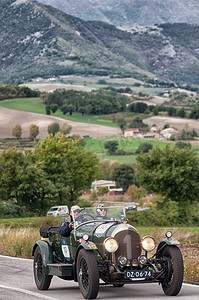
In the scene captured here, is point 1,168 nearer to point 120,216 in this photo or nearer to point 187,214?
point 187,214

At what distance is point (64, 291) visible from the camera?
11.2m

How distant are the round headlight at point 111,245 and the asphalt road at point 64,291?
0.88 meters

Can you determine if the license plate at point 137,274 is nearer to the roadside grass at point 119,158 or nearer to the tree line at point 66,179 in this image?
the tree line at point 66,179

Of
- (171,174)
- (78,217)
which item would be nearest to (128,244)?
(78,217)

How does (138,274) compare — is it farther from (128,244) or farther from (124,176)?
(124,176)

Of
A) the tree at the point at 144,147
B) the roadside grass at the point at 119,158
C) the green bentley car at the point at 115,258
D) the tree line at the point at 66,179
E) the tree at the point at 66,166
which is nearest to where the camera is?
the green bentley car at the point at 115,258

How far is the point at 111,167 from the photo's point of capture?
6029 inches

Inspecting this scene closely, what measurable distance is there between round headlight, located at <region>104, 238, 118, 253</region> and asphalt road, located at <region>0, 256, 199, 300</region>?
88cm

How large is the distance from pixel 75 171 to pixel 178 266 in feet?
232

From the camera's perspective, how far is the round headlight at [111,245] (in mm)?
9820

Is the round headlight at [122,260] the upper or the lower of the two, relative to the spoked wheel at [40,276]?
upper

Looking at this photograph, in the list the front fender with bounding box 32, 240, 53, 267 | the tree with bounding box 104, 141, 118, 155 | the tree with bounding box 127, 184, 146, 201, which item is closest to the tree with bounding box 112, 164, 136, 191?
the tree with bounding box 127, 184, 146, 201

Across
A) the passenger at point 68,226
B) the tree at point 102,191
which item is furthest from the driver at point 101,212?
the tree at point 102,191

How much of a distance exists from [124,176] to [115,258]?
13079cm
